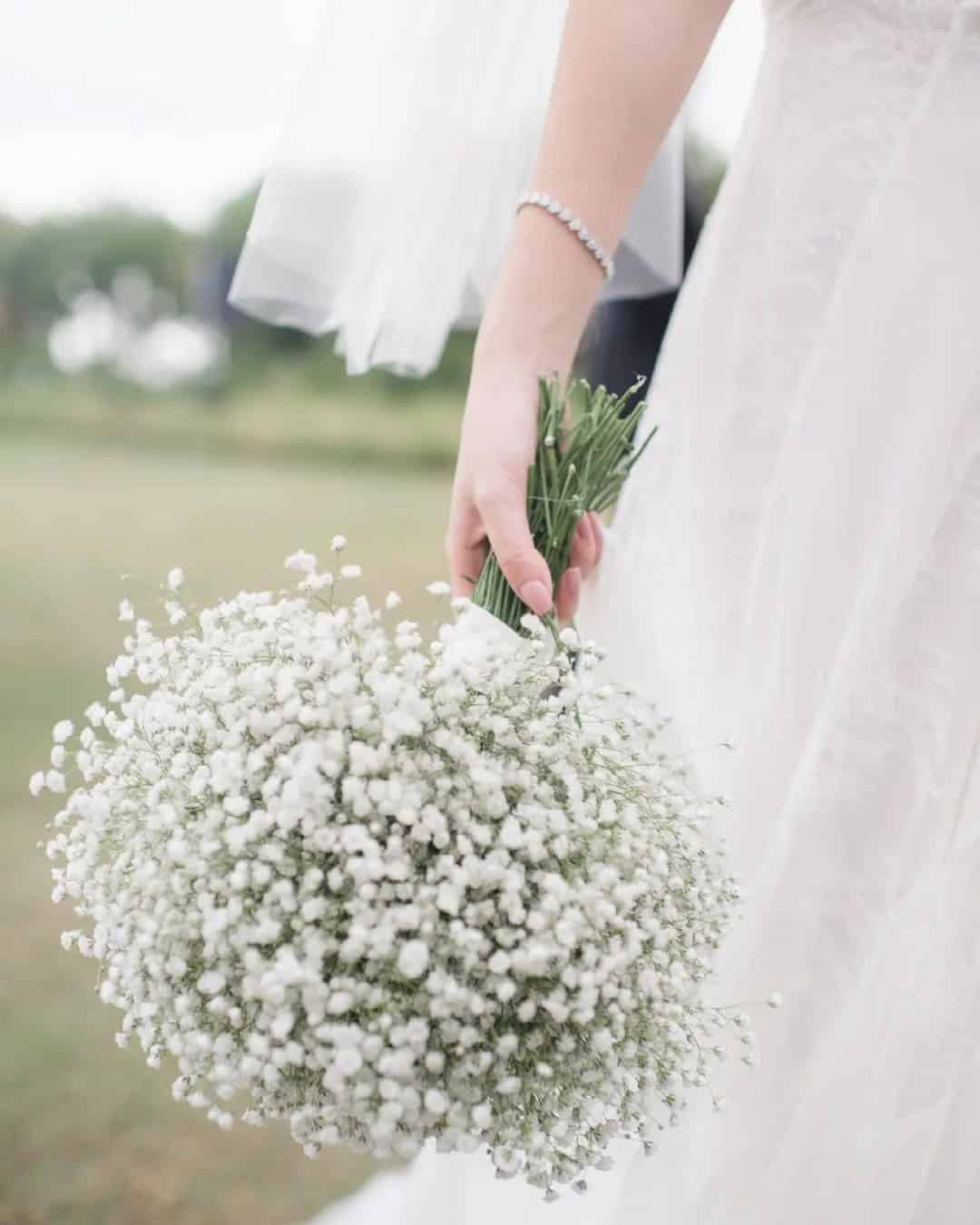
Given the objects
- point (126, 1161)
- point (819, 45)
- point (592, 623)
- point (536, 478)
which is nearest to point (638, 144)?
point (819, 45)

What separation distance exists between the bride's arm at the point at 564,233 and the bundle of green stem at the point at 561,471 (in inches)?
0.8

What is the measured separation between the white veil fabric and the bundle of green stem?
0.92ft

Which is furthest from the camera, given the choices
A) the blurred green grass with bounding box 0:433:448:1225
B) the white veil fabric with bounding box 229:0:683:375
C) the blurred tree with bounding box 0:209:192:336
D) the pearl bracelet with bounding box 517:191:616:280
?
the blurred tree with bounding box 0:209:192:336

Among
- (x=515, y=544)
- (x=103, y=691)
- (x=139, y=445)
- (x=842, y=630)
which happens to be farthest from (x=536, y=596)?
(x=139, y=445)

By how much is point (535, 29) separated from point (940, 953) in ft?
3.12

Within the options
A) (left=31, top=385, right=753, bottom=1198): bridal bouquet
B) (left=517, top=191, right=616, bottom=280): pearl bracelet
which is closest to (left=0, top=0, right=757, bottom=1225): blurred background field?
(left=31, top=385, right=753, bottom=1198): bridal bouquet

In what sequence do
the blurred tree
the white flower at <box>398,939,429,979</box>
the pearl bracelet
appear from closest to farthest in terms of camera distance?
the white flower at <box>398,939,429,979</box> → the pearl bracelet → the blurred tree

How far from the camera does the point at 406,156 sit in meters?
1.26

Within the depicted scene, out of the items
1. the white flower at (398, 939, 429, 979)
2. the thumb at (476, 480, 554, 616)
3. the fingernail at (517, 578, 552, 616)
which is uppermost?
the thumb at (476, 480, 554, 616)

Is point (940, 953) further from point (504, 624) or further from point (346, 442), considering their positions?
point (346, 442)

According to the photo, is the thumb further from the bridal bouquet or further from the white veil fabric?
the white veil fabric

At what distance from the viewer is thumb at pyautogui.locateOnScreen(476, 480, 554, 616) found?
97 centimetres

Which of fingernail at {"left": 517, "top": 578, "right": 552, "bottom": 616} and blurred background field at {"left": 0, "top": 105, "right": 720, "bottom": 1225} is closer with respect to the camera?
fingernail at {"left": 517, "top": 578, "right": 552, "bottom": 616}

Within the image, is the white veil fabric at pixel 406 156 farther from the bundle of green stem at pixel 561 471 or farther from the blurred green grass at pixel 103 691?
the blurred green grass at pixel 103 691
